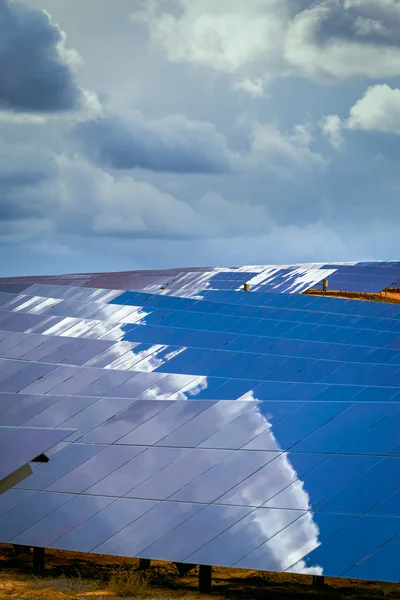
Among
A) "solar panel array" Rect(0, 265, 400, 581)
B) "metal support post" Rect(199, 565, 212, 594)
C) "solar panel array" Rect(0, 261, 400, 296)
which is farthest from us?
"solar panel array" Rect(0, 261, 400, 296)

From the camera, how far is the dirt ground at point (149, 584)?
22344 mm

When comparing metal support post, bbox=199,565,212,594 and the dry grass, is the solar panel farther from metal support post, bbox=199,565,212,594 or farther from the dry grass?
metal support post, bbox=199,565,212,594

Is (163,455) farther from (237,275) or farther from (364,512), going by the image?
(237,275)

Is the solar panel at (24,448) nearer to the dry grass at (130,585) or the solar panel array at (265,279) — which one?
the dry grass at (130,585)

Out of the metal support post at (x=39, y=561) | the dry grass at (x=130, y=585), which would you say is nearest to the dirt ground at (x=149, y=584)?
the dry grass at (x=130, y=585)

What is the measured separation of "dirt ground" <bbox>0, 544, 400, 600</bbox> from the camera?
22.3 meters

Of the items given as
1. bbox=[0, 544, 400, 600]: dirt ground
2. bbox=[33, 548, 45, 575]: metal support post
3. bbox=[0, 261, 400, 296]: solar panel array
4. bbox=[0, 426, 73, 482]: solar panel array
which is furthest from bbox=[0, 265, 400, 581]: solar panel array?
bbox=[0, 261, 400, 296]: solar panel array

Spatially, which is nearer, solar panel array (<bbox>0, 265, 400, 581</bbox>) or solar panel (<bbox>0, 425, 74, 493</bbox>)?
solar panel array (<bbox>0, 265, 400, 581</bbox>)

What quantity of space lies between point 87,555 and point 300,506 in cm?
829

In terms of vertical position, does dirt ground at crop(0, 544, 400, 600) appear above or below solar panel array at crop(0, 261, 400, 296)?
below

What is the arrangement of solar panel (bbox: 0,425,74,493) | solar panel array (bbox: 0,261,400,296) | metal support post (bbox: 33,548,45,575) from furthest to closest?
solar panel array (bbox: 0,261,400,296), metal support post (bbox: 33,548,45,575), solar panel (bbox: 0,425,74,493)

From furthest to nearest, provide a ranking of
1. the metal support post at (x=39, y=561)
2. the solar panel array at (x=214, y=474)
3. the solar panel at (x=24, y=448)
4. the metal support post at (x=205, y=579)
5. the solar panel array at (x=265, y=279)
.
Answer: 1. the solar panel array at (x=265, y=279)
2. the metal support post at (x=39, y=561)
3. the solar panel at (x=24, y=448)
4. the metal support post at (x=205, y=579)
5. the solar panel array at (x=214, y=474)

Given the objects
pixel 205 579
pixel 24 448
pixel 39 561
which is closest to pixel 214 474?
pixel 205 579

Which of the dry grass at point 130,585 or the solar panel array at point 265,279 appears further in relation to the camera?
the solar panel array at point 265,279
